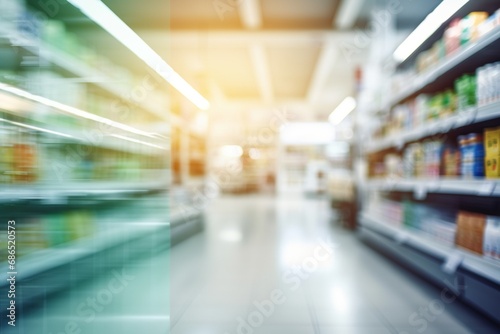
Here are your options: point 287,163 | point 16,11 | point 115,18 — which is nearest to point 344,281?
point 115,18

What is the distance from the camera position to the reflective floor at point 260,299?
1.44 meters

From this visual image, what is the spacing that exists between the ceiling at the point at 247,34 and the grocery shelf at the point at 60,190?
3.56 feet

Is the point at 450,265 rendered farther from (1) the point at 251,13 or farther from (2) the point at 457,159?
(1) the point at 251,13

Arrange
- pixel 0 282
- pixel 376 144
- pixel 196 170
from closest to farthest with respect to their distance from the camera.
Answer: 1. pixel 0 282
2. pixel 376 144
3. pixel 196 170

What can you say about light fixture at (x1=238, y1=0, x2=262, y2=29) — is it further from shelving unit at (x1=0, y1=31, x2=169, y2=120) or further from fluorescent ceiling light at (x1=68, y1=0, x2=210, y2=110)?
shelving unit at (x1=0, y1=31, x2=169, y2=120)

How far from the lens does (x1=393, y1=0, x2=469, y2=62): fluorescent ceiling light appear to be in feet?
6.29

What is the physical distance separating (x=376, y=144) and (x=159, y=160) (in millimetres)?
2359

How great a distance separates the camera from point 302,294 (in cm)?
184

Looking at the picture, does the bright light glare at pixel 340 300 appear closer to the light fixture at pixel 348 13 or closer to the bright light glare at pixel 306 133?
the light fixture at pixel 348 13

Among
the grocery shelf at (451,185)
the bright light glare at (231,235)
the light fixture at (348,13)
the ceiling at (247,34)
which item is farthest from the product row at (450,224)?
the light fixture at (348,13)

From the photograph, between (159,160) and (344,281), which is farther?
(159,160)

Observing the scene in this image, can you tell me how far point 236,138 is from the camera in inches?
494

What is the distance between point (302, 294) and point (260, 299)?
27 centimetres

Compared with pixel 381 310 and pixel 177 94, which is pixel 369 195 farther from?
pixel 177 94
